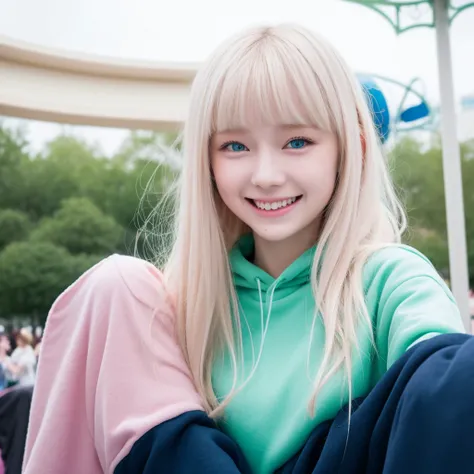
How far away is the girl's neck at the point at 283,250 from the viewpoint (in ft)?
3.61

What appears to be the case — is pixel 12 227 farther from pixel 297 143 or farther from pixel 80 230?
pixel 297 143

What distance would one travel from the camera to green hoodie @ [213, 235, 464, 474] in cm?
86

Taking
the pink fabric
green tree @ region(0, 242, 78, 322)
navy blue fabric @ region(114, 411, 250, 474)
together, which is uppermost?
the pink fabric

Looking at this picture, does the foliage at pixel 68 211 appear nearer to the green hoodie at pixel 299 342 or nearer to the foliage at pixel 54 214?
the foliage at pixel 54 214

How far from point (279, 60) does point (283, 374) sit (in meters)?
0.41

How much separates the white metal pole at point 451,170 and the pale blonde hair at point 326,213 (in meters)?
3.34

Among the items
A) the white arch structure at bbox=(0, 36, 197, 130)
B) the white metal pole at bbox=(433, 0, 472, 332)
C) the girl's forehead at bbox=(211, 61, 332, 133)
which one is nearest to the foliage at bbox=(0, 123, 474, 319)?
the white arch structure at bbox=(0, 36, 197, 130)

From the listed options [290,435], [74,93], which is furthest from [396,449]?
[74,93]

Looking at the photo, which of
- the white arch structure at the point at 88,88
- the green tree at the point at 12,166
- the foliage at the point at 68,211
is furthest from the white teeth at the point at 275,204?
the green tree at the point at 12,166

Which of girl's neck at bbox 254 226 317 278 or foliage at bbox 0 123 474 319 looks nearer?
girl's neck at bbox 254 226 317 278

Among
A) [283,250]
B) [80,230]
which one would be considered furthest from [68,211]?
[283,250]

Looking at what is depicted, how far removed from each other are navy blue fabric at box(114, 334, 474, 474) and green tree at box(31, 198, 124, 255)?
15179 millimetres

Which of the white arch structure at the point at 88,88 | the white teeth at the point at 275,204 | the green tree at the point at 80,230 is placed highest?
the white arch structure at the point at 88,88

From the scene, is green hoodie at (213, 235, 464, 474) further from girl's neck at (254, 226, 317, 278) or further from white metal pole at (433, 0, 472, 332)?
white metal pole at (433, 0, 472, 332)
